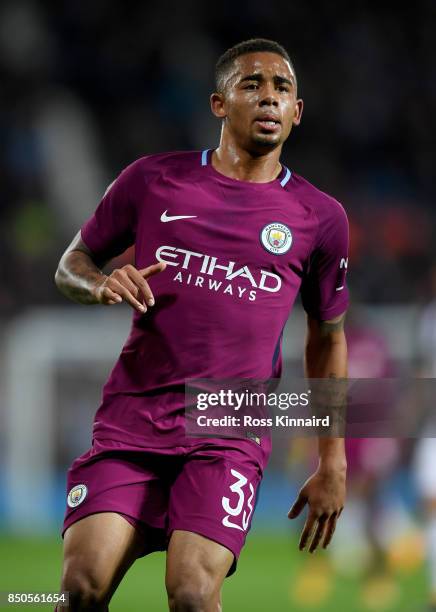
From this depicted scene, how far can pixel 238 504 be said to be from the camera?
12.3ft

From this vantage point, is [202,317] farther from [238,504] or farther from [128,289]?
[238,504]

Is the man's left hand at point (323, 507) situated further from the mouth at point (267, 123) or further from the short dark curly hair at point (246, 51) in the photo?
the short dark curly hair at point (246, 51)

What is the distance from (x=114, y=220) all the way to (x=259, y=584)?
15.0 ft

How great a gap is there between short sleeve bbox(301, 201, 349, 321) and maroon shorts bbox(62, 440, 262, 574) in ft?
2.04

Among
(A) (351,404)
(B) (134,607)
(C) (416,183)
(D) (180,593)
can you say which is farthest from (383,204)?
(D) (180,593)

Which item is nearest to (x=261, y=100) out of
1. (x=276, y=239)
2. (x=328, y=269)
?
(x=276, y=239)

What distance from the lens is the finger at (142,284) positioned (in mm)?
3643

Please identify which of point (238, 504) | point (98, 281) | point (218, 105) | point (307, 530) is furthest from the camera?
point (218, 105)

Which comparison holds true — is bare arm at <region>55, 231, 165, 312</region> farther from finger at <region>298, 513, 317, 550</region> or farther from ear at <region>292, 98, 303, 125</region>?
finger at <region>298, 513, 317, 550</region>

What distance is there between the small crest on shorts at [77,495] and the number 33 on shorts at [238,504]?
45cm

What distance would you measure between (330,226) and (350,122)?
40.0ft

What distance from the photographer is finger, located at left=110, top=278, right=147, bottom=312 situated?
142 inches

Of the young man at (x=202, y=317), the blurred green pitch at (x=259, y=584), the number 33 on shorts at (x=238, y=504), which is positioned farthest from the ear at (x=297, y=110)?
the blurred green pitch at (x=259, y=584)

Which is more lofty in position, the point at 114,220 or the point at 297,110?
the point at 297,110
